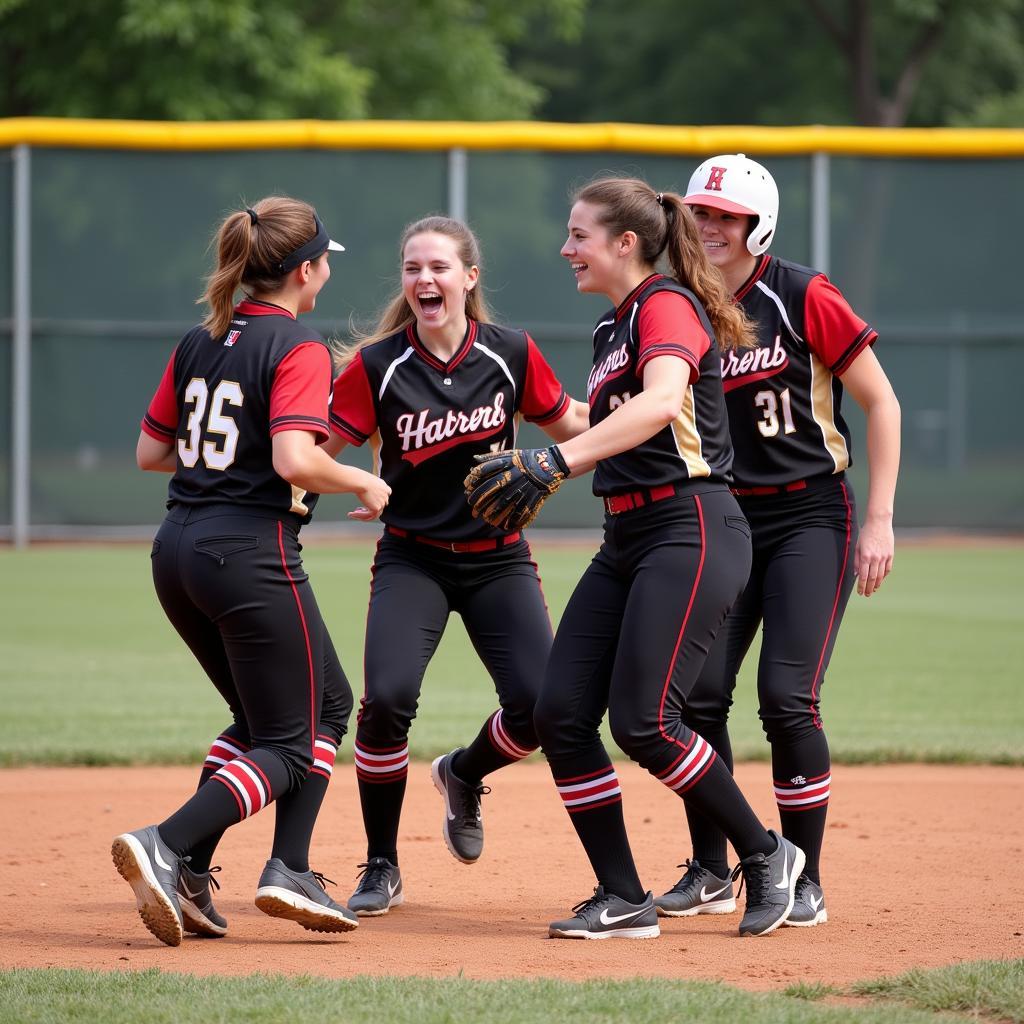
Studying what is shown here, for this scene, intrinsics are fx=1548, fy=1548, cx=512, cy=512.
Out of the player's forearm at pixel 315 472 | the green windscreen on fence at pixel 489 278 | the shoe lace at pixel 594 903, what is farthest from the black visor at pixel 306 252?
the green windscreen on fence at pixel 489 278

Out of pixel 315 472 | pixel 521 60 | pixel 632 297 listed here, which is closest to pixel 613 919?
pixel 315 472

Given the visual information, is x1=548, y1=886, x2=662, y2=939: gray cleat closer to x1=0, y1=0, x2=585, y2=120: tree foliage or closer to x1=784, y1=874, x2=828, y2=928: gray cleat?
x1=784, y1=874, x2=828, y2=928: gray cleat

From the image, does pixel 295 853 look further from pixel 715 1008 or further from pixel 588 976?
pixel 715 1008

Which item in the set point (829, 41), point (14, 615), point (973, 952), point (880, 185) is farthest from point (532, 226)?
point (829, 41)

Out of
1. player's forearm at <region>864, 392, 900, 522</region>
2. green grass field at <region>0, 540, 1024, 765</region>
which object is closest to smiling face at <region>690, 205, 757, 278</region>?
player's forearm at <region>864, 392, 900, 522</region>

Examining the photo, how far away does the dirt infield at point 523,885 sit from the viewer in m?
3.88

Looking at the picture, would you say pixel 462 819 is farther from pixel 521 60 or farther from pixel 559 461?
pixel 521 60

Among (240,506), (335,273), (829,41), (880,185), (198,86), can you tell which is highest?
(829,41)

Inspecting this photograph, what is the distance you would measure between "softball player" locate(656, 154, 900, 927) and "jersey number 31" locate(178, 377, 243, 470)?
139 centimetres

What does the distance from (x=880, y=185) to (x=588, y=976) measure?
13.8m

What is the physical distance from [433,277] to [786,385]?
1058 mm

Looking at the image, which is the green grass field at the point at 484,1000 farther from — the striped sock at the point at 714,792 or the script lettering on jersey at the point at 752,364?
the script lettering on jersey at the point at 752,364

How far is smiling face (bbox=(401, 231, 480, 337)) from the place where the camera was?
14.7 ft

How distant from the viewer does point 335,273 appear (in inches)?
627
